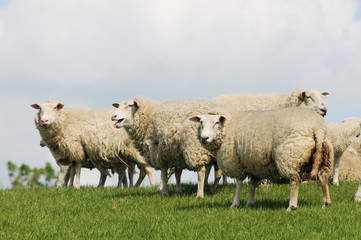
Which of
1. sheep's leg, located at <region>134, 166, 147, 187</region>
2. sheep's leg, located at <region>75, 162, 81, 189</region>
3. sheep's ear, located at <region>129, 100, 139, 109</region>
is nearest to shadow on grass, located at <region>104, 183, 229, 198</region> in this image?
sheep's leg, located at <region>134, 166, 147, 187</region>

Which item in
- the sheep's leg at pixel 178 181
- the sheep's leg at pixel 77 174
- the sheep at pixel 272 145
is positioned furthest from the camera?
the sheep's leg at pixel 77 174

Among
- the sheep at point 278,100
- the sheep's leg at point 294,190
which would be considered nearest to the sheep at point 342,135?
the sheep at point 278,100

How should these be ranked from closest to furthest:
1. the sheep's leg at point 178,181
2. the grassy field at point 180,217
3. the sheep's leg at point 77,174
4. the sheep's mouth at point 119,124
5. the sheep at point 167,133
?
the grassy field at point 180,217 < the sheep at point 167,133 < the sheep's leg at point 178,181 < the sheep's mouth at point 119,124 < the sheep's leg at point 77,174

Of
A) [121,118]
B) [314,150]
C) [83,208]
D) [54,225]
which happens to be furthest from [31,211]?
[314,150]

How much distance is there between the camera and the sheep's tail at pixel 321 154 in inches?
327

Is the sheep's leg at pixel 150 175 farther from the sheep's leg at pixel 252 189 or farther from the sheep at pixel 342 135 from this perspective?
the sheep's leg at pixel 252 189

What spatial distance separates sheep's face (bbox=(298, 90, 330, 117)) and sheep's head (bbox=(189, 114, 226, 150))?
183 inches

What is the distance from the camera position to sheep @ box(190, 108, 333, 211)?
27.2 feet

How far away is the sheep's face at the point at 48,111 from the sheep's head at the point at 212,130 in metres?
6.49

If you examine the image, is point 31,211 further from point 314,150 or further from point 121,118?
point 314,150

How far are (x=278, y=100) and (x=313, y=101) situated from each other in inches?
44.8

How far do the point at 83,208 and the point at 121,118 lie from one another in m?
2.92

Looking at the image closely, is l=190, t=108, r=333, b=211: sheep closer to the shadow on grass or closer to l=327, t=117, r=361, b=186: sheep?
the shadow on grass

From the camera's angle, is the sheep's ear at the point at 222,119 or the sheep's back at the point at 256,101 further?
the sheep's back at the point at 256,101
